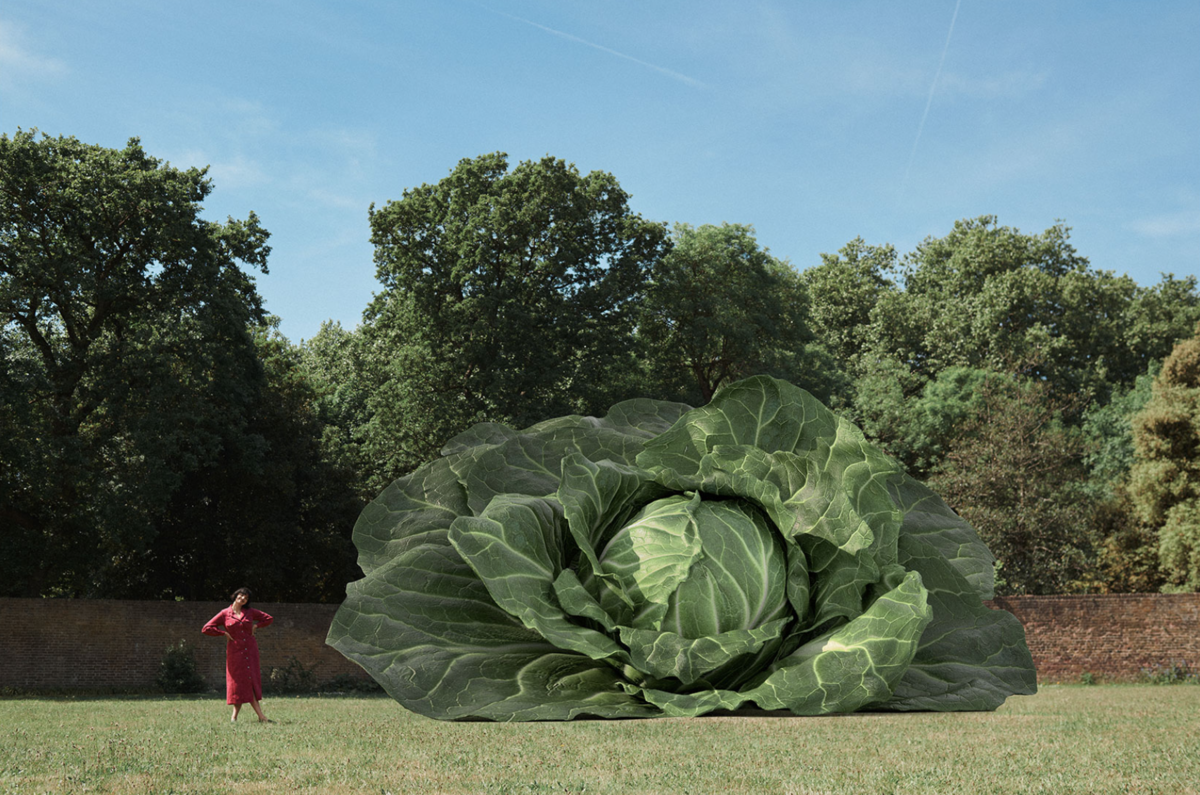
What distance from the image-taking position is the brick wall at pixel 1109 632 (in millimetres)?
18453

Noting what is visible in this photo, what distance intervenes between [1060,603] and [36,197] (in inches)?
876

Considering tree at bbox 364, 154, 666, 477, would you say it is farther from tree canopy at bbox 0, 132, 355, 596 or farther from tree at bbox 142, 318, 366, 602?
tree canopy at bbox 0, 132, 355, 596

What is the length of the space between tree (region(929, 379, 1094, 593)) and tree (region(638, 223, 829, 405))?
5.80m

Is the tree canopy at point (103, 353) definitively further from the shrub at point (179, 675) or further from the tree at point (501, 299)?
the tree at point (501, 299)

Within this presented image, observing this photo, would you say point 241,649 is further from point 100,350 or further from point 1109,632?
point 1109,632

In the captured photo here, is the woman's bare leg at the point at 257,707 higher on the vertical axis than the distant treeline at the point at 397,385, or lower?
lower

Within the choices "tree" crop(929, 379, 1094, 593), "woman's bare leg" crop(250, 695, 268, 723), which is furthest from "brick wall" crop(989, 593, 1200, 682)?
"woman's bare leg" crop(250, 695, 268, 723)

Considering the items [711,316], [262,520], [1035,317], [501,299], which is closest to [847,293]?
[1035,317]

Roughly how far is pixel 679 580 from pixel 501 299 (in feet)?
64.1

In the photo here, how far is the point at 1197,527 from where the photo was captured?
2320cm

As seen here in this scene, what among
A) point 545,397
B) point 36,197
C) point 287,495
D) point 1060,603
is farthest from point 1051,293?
point 36,197

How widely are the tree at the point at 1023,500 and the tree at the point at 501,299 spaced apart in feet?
30.7

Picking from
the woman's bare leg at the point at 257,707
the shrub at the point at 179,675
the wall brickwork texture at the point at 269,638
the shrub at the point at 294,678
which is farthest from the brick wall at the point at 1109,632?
the shrub at the point at 179,675

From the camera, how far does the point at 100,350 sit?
1948cm
